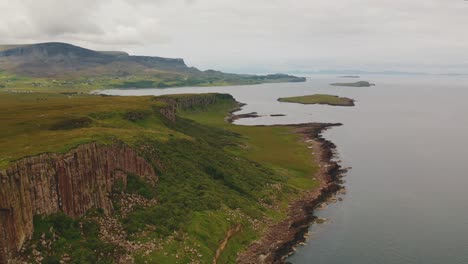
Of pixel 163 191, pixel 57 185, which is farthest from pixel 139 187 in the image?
pixel 57 185

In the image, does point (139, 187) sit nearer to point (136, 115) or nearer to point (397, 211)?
point (136, 115)

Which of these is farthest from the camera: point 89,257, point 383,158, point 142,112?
point 383,158

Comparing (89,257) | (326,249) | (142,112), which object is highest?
(142,112)

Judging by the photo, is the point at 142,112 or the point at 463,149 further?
the point at 463,149

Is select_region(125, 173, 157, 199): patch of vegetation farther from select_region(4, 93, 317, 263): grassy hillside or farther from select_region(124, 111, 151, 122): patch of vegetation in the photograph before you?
select_region(124, 111, 151, 122): patch of vegetation

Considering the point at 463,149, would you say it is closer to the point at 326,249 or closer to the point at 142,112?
the point at 326,249

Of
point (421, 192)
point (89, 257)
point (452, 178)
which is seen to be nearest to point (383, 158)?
point (452, 178)

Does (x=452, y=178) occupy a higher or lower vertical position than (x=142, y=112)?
lower
